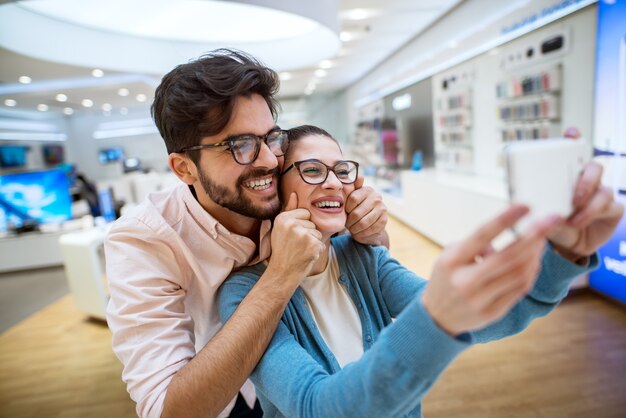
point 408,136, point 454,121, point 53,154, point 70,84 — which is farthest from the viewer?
point 53,154

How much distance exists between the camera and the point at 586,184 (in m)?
0.58

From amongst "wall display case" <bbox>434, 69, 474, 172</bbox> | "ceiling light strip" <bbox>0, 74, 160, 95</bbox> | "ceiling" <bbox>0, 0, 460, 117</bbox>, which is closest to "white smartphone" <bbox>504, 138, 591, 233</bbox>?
"ceiling" <bbox>0, 0, 460, 117</bbox>

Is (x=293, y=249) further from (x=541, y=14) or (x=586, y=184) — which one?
(x=541, y=14)

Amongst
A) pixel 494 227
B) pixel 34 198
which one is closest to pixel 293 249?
pixel 494 227

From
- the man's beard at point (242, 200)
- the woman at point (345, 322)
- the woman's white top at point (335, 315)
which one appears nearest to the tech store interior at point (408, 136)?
the woman at point (345, 322)

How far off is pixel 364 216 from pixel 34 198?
302 inches

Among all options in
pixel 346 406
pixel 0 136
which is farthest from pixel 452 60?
pixel 0 136

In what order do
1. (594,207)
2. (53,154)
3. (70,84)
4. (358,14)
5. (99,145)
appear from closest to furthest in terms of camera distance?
1. (594,207)
2. (358,14)
3. (70,84)
4. (53,154)
5. (99,145)

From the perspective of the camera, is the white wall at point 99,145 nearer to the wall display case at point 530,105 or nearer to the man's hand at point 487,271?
the wall display case at point 530,105

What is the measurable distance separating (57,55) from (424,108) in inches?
263

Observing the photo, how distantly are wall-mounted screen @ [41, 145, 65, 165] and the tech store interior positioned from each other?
5753 millimetres

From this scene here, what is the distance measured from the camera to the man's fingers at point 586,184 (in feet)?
1.90

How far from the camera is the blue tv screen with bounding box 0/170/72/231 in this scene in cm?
669

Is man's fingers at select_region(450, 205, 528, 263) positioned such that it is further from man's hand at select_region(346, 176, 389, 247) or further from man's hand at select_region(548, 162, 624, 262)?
Result: man's hand at select_region(346, 176, 389, 247)
